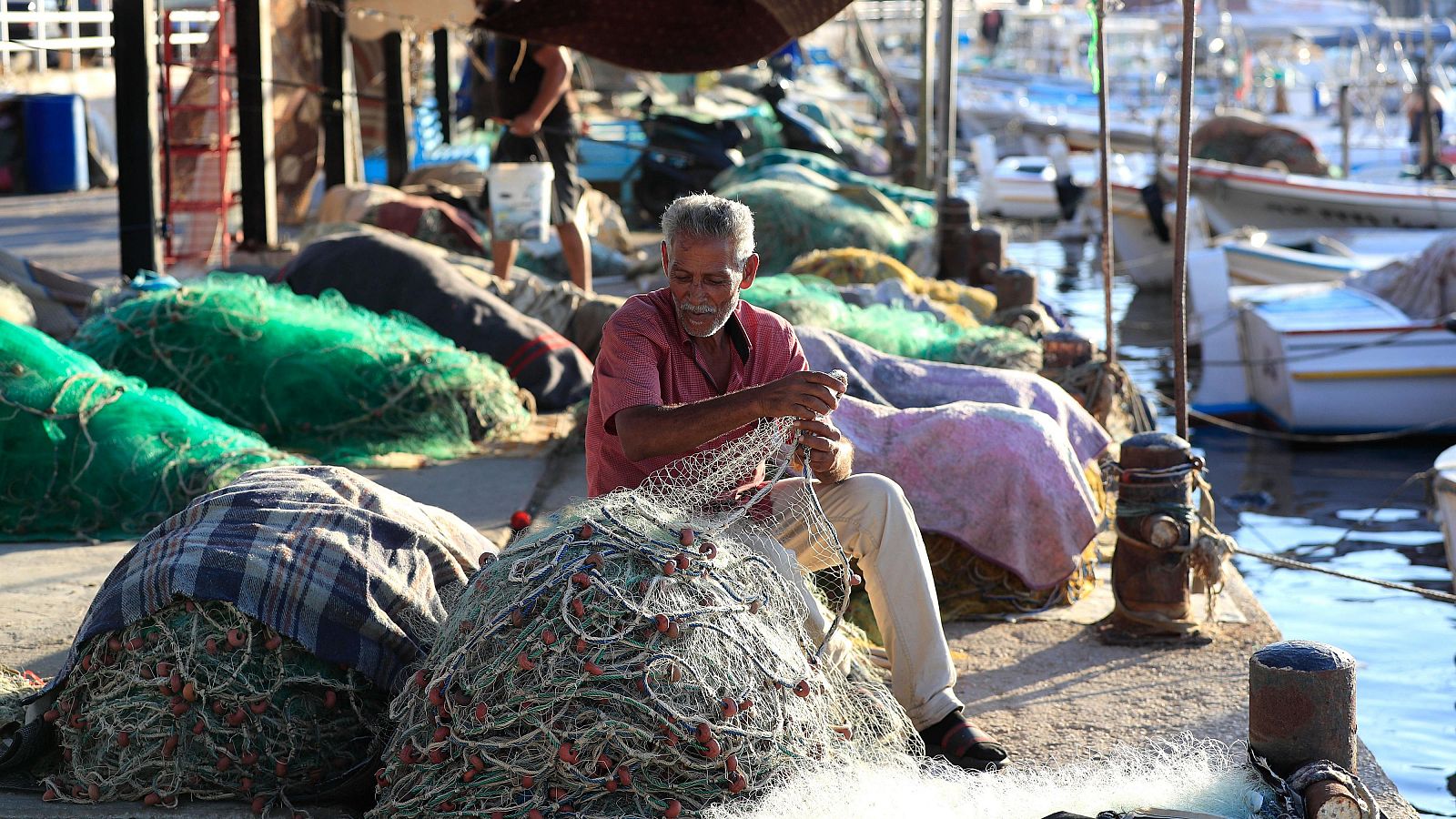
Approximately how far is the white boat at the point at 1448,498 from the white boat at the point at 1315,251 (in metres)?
6.52

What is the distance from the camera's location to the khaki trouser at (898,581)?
11.7ft

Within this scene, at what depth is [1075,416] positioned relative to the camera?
557 centimetres

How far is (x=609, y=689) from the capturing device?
2.84 m

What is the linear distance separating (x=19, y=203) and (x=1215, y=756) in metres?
14.7

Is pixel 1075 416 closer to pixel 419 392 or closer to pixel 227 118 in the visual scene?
pixel 419 392

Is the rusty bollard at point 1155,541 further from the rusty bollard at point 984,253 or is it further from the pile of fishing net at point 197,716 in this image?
the rusty bollard at point 984,253

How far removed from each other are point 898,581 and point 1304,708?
3.16 feet

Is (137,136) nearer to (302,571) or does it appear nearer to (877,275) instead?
(877,275)

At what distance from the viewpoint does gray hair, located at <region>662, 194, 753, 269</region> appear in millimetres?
3398

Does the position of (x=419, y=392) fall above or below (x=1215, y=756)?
above

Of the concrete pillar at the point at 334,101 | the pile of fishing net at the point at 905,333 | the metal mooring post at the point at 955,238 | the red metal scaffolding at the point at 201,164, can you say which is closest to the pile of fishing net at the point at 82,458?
the pile of fishing net at the point at 905,333

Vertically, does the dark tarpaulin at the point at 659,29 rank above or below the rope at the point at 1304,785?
above

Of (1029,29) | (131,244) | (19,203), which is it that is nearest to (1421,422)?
(131,244)

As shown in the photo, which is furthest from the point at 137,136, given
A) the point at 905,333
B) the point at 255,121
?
the point at 905,333
